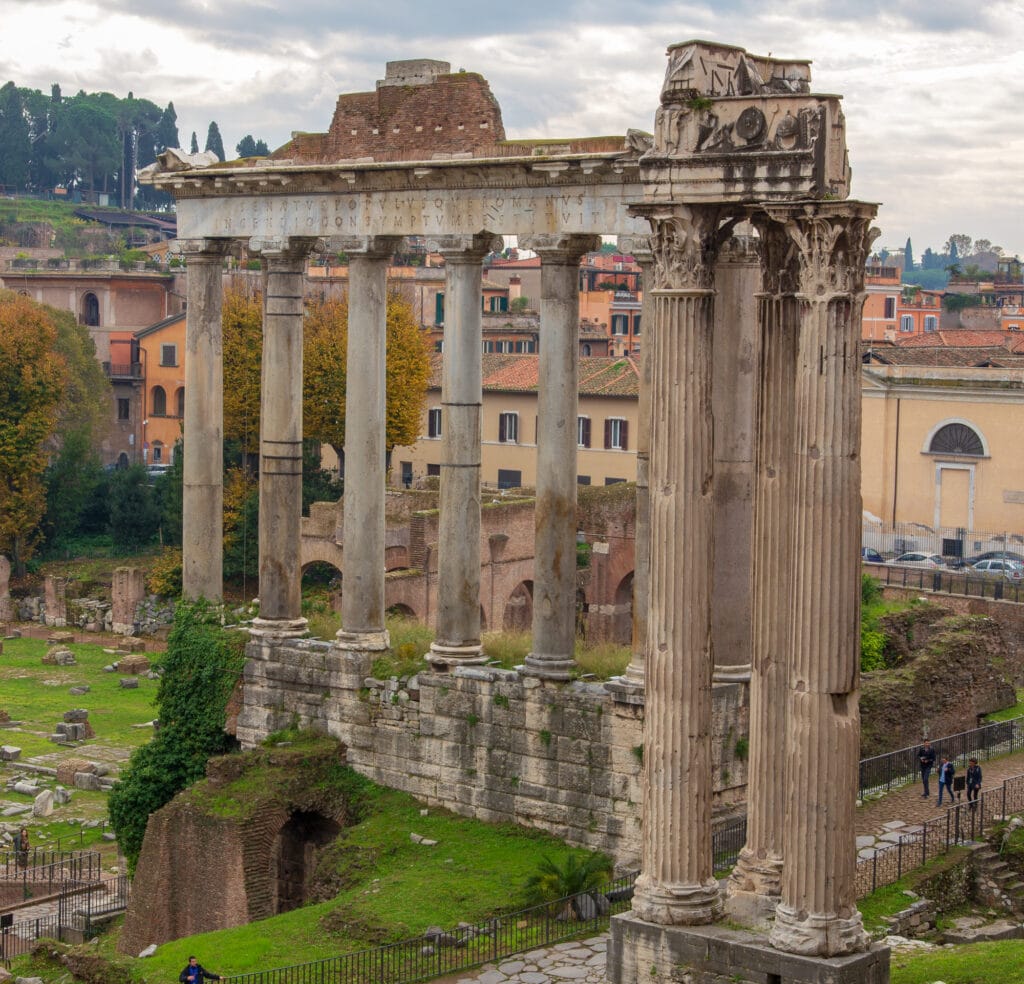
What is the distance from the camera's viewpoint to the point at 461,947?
19.5m

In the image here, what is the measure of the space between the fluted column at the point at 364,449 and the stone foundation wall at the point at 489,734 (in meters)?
0.68

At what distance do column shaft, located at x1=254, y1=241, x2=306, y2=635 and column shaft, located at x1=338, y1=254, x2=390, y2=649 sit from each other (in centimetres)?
104

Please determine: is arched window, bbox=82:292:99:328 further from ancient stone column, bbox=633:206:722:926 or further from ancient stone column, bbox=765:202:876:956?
ancient stone column, bbox=765:202:876:956

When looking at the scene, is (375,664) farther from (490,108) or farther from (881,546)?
(881,546)

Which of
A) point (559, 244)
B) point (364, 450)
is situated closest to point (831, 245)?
point (559, 244)

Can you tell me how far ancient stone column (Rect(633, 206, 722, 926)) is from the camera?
15156 mm

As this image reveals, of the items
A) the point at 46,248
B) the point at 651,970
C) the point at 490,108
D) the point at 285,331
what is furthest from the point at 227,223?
the point at 46,248

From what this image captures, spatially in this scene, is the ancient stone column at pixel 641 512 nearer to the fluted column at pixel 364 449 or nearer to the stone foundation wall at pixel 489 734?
the stone foundation wall at pixel 489 734

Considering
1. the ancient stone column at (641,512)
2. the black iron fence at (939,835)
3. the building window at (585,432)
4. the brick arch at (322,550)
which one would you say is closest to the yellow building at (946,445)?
the building window at (585,432)

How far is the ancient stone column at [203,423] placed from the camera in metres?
26.3

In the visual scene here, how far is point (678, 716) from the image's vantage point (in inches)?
598

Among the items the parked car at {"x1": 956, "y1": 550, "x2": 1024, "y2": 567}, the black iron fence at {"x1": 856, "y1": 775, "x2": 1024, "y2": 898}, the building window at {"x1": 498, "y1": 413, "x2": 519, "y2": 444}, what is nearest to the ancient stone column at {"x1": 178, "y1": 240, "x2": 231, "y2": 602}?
the black iron fence at {"x1": 856, "y1": 775, "x2": 1024, "y2": 898}

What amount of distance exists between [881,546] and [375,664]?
92.7ft

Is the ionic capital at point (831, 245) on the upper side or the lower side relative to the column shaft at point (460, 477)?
upper
